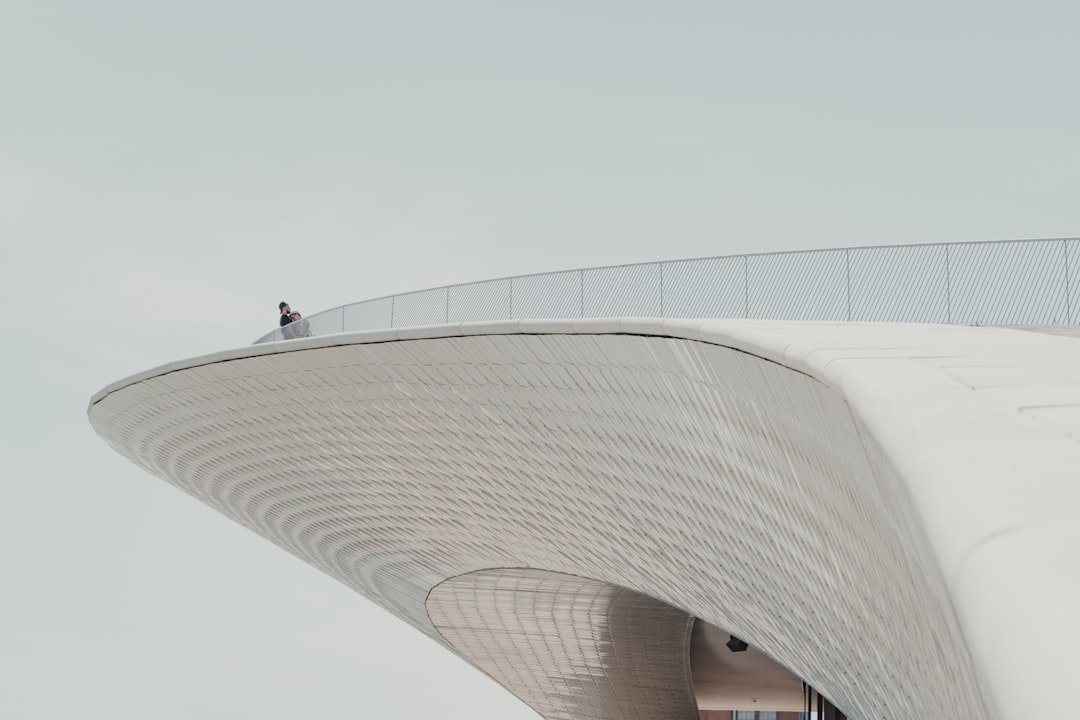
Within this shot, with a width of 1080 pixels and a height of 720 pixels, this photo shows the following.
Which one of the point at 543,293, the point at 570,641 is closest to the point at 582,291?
the point at 543,293

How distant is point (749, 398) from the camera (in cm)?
1106

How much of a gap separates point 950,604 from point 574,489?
1942 cm

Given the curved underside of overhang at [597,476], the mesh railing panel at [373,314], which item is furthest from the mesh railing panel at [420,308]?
the curved underside of overhang at [597,476]

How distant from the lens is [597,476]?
2089 cm

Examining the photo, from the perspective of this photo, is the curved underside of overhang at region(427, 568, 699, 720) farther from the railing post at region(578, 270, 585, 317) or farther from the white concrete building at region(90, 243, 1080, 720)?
the railing post at region(578, 270, 585, 317)

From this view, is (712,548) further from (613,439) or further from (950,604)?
(950,604)

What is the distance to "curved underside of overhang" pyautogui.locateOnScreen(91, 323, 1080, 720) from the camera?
736cm

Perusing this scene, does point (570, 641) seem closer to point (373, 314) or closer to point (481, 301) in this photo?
point (373, 314)

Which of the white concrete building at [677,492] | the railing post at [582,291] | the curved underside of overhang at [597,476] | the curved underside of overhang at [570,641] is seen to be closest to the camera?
the white concrete building at [677,492]

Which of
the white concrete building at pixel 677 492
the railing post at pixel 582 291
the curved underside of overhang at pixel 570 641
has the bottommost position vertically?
the curved underside of overhang at pixel 570 641

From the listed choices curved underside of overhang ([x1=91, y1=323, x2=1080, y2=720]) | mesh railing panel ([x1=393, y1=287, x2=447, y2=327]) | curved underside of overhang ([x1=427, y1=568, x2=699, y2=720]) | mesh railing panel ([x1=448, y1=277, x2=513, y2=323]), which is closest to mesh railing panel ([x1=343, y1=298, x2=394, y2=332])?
mesh railing panel ([x1=393, y1=287, x2=447, y2=327])

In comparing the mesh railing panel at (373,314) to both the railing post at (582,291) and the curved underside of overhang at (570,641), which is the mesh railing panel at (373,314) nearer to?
the railing post at (582,291)

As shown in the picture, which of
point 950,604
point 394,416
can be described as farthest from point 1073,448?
point 394,416

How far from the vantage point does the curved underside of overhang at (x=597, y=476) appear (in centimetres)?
736
